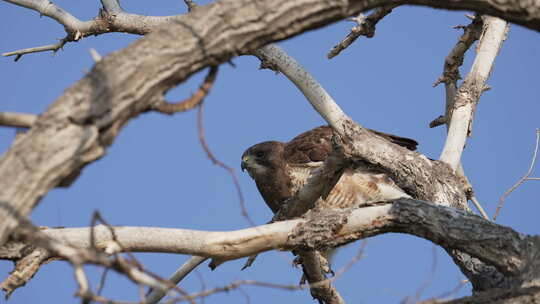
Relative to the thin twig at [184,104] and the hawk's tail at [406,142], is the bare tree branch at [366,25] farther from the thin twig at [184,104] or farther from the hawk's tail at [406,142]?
the thin twig at [184,104]

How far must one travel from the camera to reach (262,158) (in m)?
7.86

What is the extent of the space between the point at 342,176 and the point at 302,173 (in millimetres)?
671

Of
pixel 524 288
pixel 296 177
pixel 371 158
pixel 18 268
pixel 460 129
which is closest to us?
pixel 524 288

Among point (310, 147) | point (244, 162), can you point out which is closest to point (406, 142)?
point (310, 147)

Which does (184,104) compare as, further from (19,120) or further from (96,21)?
(96,21)

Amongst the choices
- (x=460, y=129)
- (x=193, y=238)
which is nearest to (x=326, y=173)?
(x=460, y=129)

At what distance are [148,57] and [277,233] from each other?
1.75 metres

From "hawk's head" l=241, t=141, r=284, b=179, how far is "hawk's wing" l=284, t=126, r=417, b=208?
15 cm

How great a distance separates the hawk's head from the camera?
25.4 ft

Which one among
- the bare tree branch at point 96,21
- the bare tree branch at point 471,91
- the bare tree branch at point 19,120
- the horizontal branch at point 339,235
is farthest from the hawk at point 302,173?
the bare tree branch at point 19,120

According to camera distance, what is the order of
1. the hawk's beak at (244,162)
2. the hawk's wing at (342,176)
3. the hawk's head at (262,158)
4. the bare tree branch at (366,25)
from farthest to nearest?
the hawk's beak at (244,162) < the hawk's head at (262,158) < the hawk's wing at (342,176) < the bare tree branch at (366,25)

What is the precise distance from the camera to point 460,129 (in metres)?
5.59

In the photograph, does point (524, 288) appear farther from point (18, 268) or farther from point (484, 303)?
point (18, 268)

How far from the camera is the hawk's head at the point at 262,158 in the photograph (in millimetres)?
7750
